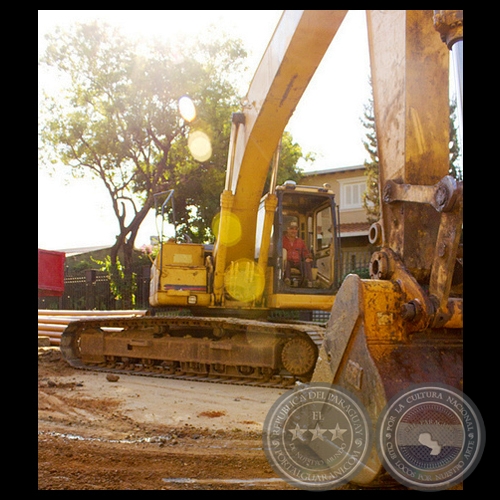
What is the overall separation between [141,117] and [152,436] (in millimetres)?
22128

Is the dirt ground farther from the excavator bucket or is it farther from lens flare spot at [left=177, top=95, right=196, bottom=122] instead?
lens flare spot at [left=177, top=95, right=196, bottom=122]

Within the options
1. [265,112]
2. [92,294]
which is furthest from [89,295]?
[265,112]

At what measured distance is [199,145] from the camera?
25.4 m

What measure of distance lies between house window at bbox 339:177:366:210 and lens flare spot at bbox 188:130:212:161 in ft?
26.9

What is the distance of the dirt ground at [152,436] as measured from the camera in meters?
3.24

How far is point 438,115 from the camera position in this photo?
3100mm

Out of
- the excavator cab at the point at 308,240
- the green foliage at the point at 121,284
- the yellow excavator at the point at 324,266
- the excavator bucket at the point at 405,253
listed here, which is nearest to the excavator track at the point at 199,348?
the yellow excavator at the point at 324,266

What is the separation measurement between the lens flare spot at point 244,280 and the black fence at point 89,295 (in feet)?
52.4

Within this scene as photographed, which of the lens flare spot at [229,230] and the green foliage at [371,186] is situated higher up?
the green foliage at [371,186]

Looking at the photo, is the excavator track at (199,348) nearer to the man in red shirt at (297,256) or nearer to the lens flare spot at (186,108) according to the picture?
the man in red shirt at (297,256)

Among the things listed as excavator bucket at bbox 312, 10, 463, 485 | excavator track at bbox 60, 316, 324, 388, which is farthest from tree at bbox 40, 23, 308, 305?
excavator bucket at bbox 312, 10, 463, 485

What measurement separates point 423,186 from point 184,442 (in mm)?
2759

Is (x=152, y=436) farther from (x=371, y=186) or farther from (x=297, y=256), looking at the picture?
(x=371, y=186)

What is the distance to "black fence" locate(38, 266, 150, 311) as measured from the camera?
24.3 metres
